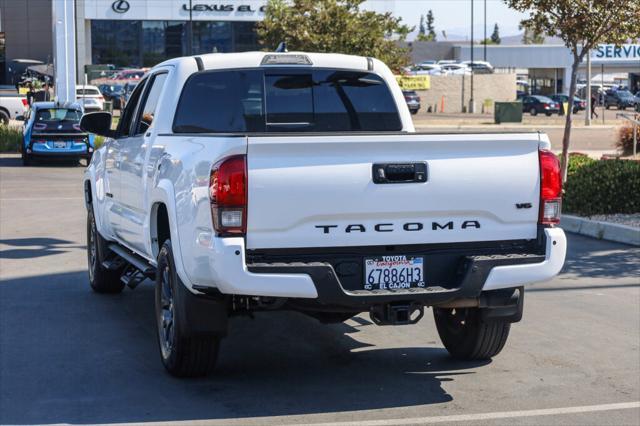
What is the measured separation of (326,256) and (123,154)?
3217 mm

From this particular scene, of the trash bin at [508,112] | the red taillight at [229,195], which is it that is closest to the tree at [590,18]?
the red taillight at [229,195]

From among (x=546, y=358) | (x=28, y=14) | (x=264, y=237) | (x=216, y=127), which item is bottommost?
(x=546, y=358)

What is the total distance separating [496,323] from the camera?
299 inches

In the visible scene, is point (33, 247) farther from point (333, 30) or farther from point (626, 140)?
point (333, 30)

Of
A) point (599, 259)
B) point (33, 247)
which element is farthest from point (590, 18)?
point (33, 247)

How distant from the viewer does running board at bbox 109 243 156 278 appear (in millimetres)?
8406

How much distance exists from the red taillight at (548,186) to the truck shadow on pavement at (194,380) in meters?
1.31

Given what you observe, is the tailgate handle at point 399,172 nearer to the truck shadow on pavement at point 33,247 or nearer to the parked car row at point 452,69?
the truck shadow on pavement at point 33,247

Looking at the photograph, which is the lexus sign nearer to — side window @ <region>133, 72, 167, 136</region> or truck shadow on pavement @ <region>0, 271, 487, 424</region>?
truck shadow on pavement @ <region>0, 271, 487, 424</region>

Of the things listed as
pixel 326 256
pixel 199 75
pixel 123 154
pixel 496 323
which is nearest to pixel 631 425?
pixel 496 323

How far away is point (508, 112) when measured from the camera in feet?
190

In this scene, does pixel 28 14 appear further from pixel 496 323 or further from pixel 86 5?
pixel 496 323

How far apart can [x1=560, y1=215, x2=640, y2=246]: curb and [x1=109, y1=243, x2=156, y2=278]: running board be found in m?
7.13

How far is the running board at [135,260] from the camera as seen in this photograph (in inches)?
331
